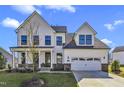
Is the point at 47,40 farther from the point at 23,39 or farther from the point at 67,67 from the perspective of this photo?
the point at 67,67

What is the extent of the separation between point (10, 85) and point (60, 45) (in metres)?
16.0

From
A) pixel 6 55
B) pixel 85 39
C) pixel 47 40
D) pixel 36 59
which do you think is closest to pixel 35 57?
pixel 36 59

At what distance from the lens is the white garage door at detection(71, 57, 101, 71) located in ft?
134

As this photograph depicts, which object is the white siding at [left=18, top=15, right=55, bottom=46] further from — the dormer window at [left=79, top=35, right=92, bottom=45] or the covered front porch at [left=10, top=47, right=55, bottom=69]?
the dormer window at [left=79, top=35, right=92, bottom=45]

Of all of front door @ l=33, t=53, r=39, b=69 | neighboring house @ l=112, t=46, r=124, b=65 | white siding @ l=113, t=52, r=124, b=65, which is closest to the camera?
front door @ l=33, t=53, r=39, b=69

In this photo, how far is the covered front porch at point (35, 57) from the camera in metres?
40.2

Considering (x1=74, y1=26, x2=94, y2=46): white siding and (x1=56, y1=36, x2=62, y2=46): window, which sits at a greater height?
(x1=74, y1=26, x2=94, y2=46): white siding

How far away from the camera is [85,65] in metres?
40.8

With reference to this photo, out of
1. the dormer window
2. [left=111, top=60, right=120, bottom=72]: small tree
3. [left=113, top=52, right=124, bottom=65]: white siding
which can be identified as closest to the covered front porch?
the dormer window

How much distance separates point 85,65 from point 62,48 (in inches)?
130

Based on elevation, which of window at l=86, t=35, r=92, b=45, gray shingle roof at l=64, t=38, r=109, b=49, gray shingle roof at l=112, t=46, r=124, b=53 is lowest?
gray shingle roof at l=112, t=46, r=124, b=53

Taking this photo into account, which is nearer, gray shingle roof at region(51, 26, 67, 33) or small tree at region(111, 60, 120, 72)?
small tree at region(111, 60, 120, 72)

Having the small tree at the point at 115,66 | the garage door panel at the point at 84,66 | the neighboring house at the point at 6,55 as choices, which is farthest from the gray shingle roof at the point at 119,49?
the neighboring house at the point at 6,55

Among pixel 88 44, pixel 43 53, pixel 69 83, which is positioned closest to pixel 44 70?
pixel 43 53
